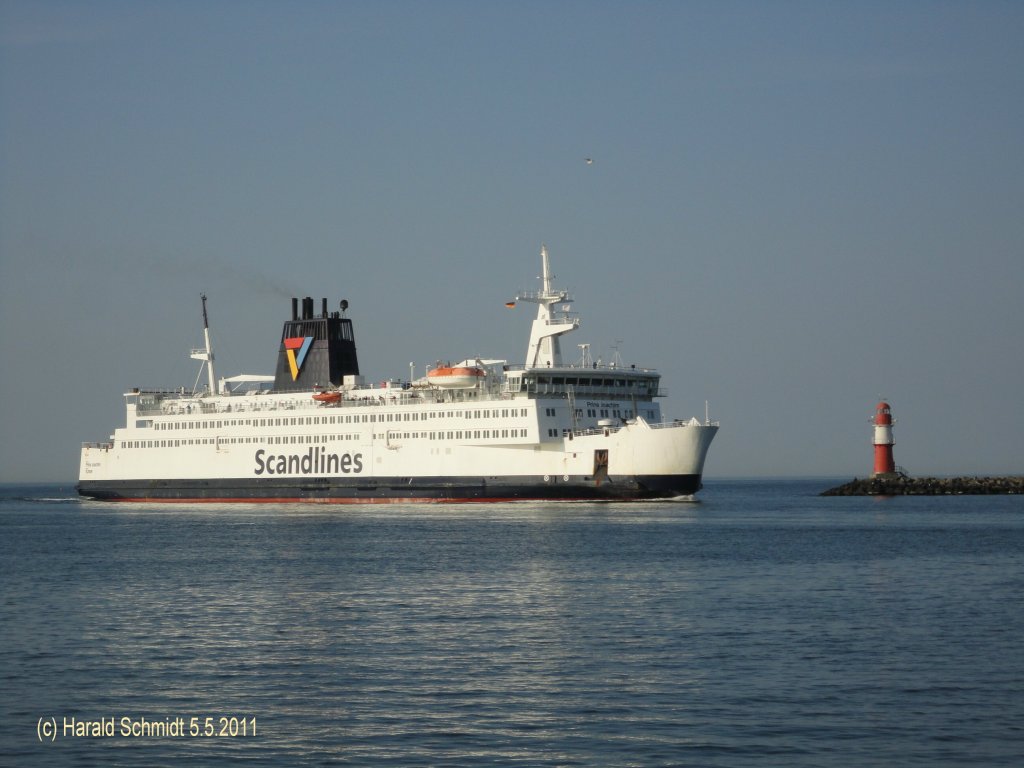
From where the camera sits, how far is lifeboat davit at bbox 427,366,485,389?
65.2 m

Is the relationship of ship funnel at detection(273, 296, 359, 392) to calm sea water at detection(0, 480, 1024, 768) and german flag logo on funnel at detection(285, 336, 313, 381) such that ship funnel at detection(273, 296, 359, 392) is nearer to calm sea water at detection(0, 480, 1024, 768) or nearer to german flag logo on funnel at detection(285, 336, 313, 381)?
german flag logo on funnel at detection(285, 336, 313, 381)

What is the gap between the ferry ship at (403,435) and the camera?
60594 millimetres

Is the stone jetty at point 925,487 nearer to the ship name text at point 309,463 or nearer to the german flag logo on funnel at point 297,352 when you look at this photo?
the ship name text at point 309,463

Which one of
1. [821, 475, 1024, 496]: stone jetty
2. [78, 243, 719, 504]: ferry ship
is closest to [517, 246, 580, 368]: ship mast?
[78, 243, 719, 504]: ferry ship

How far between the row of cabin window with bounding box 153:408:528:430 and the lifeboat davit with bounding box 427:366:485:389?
57.6 inches

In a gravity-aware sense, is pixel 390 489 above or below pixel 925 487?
above

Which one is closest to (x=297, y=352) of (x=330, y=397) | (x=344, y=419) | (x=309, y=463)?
(x=330, y=397)

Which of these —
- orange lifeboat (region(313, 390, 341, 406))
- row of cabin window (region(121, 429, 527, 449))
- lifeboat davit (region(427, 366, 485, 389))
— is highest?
lifeboat davit (region(427, 366, 485, 389))

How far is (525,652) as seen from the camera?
72.0 feet

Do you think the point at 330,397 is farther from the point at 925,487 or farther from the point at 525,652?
the point at 525,652

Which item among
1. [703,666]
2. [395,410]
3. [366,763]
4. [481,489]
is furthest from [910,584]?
[395,410]

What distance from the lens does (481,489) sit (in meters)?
63.3

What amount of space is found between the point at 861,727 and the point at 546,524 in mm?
33764

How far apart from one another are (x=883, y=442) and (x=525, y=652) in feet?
207
